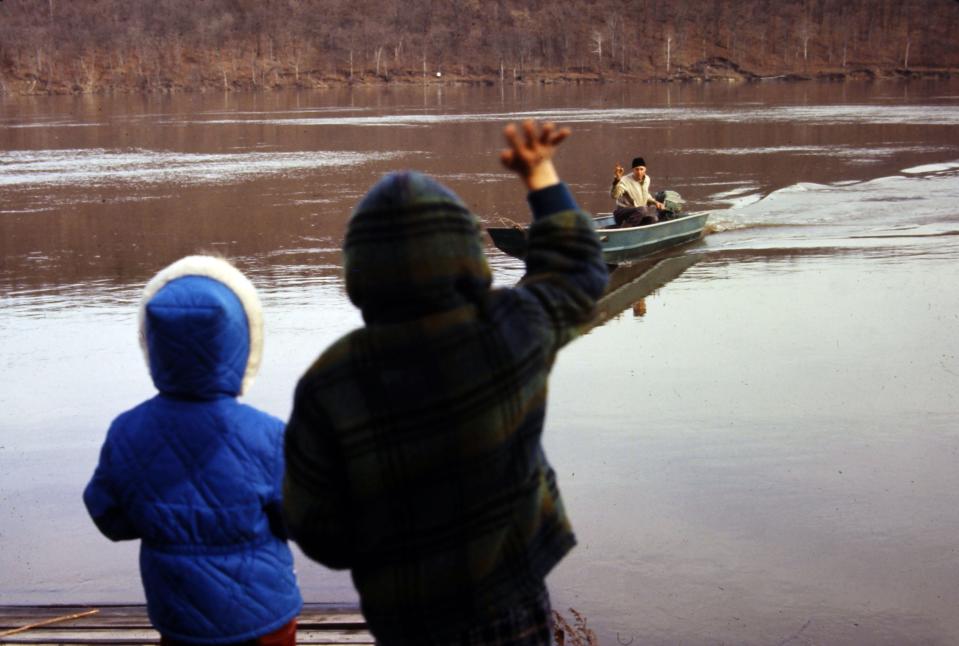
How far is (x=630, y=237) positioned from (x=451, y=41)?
8088 cm

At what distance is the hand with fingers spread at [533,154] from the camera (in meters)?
2.57

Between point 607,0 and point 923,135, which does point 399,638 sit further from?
point 607,0

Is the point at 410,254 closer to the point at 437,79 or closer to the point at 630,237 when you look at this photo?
the point at 630,237

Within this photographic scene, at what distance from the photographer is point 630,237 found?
16.8 meters

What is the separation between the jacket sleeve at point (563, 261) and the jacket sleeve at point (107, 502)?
48.5 inches

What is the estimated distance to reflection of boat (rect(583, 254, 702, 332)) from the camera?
14.3 metres

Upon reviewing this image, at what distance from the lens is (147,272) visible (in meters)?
16.5

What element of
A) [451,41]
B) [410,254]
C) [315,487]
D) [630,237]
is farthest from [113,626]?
A: [451,41]

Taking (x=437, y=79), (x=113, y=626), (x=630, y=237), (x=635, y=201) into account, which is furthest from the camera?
(x=437, y=79)

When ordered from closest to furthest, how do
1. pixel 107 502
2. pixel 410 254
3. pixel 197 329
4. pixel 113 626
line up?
1. pixel 410 254
2. pixel 197 329
3. pixel 107 502
4. pixel 113 626

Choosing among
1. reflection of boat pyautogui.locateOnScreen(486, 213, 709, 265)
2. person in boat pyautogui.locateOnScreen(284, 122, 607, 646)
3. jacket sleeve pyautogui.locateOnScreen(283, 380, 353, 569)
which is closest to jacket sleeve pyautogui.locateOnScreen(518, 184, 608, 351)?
person in boat pyautogui.locateOnScreen(284, 122, 607, 646)

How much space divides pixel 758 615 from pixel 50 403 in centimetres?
642

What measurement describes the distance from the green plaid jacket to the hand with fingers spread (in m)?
0.24

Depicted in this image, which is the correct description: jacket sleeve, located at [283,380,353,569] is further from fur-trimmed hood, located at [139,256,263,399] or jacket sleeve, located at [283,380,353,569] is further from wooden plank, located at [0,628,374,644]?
wooden plank, located at [0,628,374,644]
